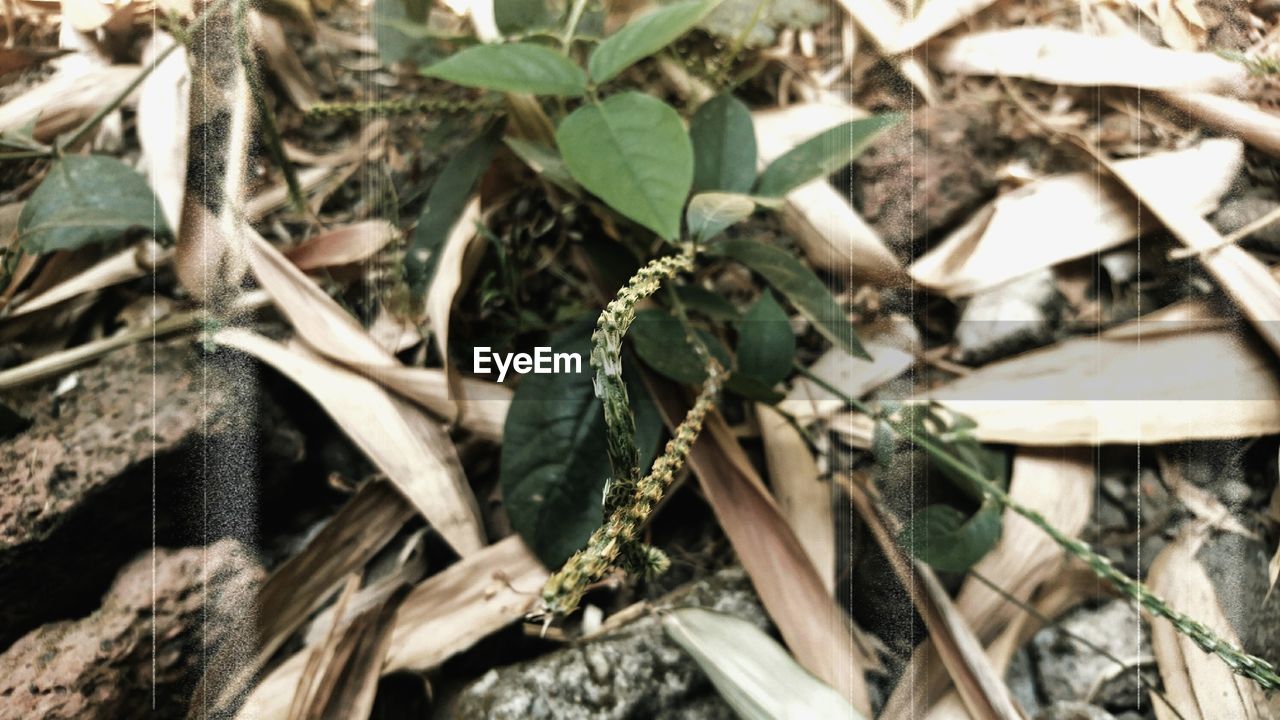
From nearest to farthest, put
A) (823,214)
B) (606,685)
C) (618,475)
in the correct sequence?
1. (618,475)
2. (606,685)
3. (823,214)

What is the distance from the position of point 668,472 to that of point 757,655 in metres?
0.18

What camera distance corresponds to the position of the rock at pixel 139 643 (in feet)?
1.64

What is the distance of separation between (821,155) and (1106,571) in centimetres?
35

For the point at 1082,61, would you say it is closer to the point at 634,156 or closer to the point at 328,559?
A: the point at 634,156

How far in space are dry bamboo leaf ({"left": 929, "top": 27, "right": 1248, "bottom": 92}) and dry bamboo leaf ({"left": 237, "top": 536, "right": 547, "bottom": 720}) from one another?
50 centimetres

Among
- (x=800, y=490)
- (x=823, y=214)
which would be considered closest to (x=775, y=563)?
(x=800, y=490)

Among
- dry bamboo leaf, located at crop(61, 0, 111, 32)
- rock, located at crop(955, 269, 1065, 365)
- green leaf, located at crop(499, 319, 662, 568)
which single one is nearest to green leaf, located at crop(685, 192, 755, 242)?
green leaf, located at crop(499, 319, 662, 568)

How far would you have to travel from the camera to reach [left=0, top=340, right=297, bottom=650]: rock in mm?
521

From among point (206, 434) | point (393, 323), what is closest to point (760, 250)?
point (393, 323)

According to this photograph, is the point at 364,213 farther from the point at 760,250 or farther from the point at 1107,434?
the point at 1107,434

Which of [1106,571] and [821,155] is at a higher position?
[821,155]

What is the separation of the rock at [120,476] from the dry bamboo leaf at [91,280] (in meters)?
0.07

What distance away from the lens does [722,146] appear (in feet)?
1.90

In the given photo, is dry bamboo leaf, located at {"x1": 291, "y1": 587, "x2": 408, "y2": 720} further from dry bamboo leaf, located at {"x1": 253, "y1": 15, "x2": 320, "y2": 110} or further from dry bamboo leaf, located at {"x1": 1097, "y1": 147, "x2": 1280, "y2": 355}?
dry bamboo leaf, located at {"x1": 1097, "y1": 147, "x2": 1280, "y2": 355}
